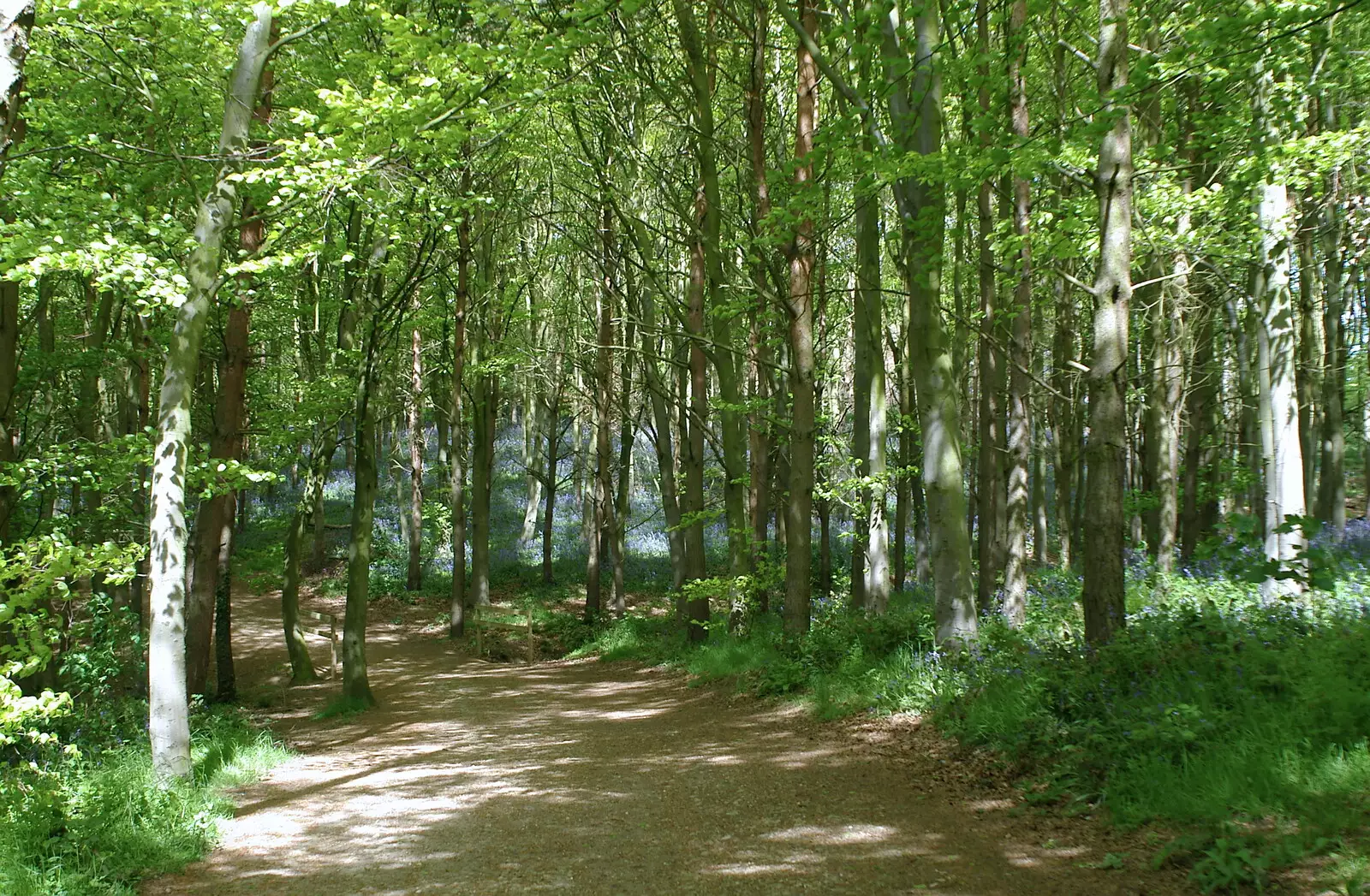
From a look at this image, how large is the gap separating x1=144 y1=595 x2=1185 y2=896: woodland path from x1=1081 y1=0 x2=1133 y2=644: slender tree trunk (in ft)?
5.83

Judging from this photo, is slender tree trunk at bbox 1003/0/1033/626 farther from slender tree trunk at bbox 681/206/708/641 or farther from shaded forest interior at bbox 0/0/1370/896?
slender tree trunk at bbox 681/206/708/641

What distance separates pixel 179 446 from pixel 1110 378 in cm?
760

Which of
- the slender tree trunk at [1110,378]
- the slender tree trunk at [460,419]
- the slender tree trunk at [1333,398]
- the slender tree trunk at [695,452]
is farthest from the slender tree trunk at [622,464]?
the slender tree trunk at [1110,378]

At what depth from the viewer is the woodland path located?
481 cm

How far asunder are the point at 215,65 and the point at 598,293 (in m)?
10.9

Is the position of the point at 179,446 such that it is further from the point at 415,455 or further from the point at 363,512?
the point at 415,455

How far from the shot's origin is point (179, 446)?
23.8ft

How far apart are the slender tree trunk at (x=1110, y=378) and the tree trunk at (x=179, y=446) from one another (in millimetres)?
7061

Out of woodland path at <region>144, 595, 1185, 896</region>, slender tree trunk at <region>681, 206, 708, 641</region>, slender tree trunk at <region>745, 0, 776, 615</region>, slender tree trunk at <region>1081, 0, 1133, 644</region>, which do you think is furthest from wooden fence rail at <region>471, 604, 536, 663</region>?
slender tree trunk at <region>1081, 0, 1133, 644</region>

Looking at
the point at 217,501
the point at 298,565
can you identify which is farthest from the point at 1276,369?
the point at 298,565

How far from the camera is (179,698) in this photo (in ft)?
23.3

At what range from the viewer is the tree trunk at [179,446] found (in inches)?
276

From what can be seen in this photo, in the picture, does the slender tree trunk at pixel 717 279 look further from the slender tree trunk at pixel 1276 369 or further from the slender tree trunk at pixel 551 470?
the slender tree trunk at pixel 551 470

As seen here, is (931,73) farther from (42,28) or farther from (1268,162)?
(42,28)
